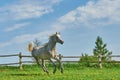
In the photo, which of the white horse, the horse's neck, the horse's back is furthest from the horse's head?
the horse's back

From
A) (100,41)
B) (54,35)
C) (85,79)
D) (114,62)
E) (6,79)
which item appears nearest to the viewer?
(85,79)

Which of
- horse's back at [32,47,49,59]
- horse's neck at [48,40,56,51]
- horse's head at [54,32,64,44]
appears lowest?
horse's back at [32,47,49,59]

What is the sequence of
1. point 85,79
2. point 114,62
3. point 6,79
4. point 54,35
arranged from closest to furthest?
point 85,79 < point 6,79 < point 54,35 < point 114,62

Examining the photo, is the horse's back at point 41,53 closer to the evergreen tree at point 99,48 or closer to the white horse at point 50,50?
the white horse at point 50,50

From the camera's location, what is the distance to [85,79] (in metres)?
16.4

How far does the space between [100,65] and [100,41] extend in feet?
186

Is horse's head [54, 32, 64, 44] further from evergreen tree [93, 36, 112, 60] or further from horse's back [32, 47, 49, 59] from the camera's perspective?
evergreen tree [93, 36, 112, 60]

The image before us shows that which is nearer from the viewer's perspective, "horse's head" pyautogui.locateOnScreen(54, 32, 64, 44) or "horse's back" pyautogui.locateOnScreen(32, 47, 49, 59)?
"horse's head" pyautogui.locateOnScreen(54, 32, 64, 44)

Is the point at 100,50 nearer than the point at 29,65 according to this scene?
No

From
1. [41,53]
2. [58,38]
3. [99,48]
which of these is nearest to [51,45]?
[58,38]

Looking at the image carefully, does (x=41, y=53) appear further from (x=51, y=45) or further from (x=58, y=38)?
(x=58, y=38)

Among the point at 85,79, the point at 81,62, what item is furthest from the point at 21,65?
the point at 85,79

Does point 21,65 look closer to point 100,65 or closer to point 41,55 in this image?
point 100,65

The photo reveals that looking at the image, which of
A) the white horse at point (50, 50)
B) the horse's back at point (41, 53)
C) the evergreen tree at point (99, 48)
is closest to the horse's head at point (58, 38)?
the white horse at point (50, 50)
